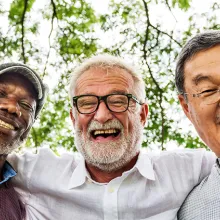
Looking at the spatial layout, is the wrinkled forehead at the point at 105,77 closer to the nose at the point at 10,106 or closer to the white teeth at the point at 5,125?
the nose at the point at 10,106

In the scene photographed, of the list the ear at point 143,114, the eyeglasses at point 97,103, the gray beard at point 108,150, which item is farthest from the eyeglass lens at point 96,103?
the ear at point 143,114

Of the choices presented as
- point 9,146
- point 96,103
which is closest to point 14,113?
point 9,146

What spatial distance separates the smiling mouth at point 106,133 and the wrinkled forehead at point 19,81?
0.62 m

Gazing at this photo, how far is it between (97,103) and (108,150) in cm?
40

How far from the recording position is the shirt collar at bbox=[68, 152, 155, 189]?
9.16ft

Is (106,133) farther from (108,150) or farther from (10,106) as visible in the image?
(10,106)

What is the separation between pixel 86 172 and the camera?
287 centimetres

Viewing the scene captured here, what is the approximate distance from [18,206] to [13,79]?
1022 millimetres

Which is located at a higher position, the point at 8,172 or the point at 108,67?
the point at 108,67

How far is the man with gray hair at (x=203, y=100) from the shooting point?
2.26 metres

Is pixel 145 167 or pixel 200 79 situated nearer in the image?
pixel 200 79

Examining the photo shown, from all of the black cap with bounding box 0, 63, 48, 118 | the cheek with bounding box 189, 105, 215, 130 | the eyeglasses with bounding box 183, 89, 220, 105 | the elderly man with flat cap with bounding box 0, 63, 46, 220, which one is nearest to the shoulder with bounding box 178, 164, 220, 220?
the cheek with bounding box 189, 105, 215, 130

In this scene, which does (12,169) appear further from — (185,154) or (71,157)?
(185,154)

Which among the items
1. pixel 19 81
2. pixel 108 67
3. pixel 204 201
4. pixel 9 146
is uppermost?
pixel 108 67
